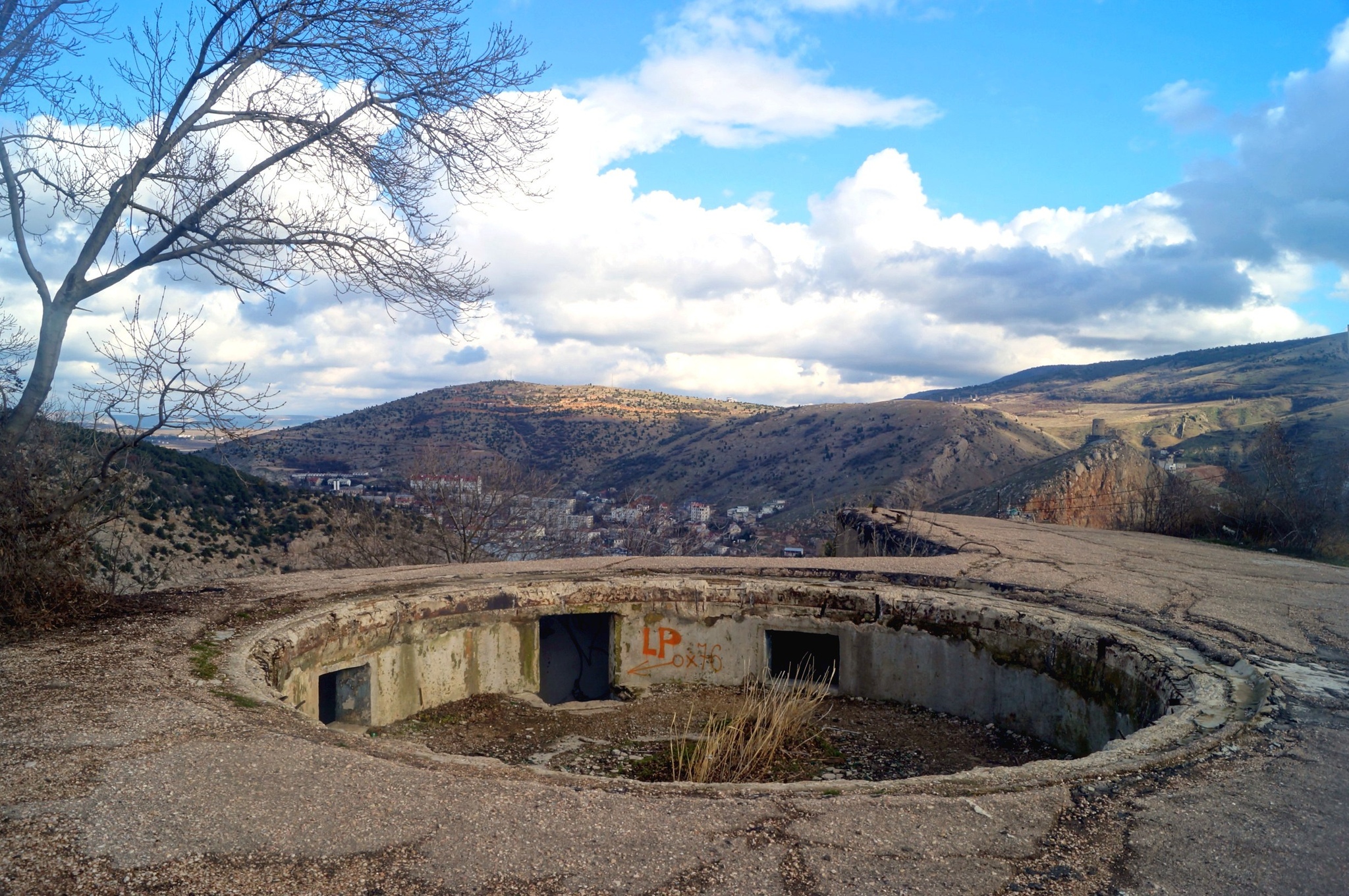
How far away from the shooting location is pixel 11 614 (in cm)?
575

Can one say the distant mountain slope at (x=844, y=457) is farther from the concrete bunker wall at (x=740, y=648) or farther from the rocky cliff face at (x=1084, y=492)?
the concrete bunker wall at (x=740, y=648)

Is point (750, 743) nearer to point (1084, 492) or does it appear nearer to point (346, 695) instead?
point (346, 695)

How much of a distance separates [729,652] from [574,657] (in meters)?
1.91

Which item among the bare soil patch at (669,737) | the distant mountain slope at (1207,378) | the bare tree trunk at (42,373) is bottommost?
the bare soil patch at (669,737)

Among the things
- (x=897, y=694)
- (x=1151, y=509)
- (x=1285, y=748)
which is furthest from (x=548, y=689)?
(x=1151, y=509)

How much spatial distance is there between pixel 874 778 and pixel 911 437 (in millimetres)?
35629

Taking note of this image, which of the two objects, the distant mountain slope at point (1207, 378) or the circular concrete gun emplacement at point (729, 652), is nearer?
the circular concrete gun emplacement at point (729, 652)

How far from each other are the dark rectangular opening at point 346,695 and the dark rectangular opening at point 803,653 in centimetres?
408

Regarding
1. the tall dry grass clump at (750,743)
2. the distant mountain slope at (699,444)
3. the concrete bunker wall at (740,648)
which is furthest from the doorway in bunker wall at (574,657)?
the distant mountain slope at (699,444)

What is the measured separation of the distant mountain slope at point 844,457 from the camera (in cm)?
3491

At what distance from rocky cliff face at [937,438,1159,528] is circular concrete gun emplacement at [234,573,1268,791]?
7.72 meters

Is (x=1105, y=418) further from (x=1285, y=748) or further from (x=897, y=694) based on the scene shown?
(x=1285, y=748)

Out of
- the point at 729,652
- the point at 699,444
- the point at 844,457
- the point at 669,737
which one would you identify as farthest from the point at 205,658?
the point at 699,444

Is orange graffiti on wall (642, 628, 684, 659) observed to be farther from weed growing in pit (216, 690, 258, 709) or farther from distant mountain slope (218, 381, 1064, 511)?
distant mountain slope (218, 381, 1064, 511)
